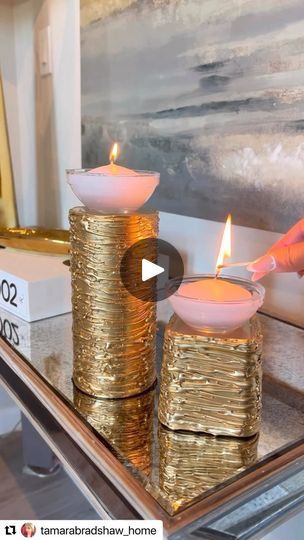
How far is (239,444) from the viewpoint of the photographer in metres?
0.44

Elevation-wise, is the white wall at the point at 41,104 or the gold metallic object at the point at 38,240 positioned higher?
the white wall at the point at 41,104

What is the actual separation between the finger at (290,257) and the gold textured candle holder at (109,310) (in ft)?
0.41

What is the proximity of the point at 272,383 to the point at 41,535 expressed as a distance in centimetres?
28

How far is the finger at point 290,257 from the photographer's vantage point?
480 millimetres

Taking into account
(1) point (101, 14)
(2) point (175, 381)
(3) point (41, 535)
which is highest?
(1) point (101, 14)

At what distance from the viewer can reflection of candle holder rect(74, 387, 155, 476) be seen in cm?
44

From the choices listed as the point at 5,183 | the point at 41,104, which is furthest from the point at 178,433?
the point at 41,104

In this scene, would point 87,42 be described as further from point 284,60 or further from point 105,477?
point 105,477

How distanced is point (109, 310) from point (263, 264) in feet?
0.52

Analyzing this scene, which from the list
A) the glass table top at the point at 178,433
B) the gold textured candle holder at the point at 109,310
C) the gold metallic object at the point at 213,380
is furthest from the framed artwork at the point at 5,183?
the gold metallic object at the point at 213,380

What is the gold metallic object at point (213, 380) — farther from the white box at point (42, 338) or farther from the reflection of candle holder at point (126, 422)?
the white box at point (42, 338)

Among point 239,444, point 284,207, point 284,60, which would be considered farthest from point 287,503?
point 284,60

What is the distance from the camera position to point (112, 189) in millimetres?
473
